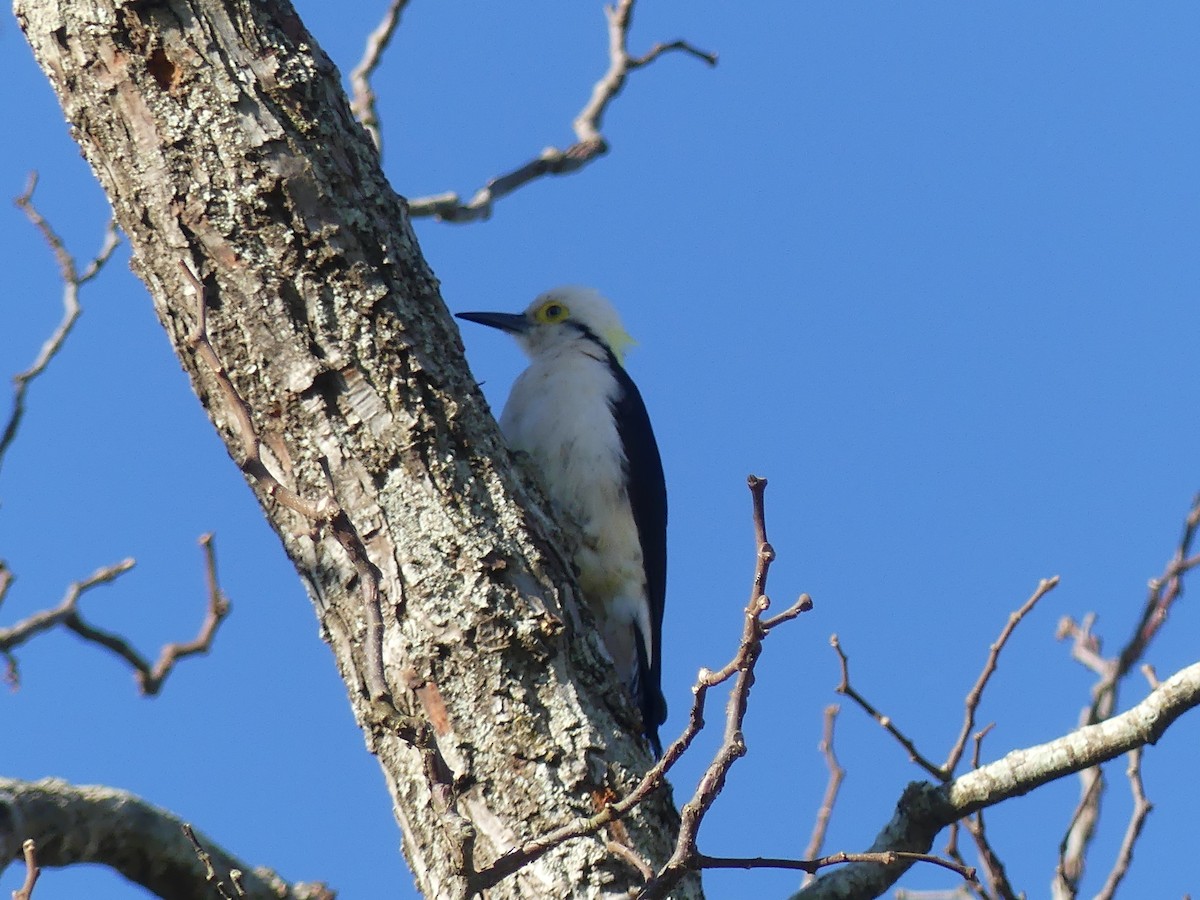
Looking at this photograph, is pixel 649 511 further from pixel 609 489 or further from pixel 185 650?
pixel 185 650

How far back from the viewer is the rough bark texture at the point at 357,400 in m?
A: 2.96

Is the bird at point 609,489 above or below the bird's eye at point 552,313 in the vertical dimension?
below

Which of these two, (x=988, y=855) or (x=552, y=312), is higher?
(x=552, y=312)

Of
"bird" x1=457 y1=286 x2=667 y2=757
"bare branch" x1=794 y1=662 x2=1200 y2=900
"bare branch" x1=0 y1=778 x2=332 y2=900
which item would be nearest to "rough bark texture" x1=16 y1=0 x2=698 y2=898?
"bare branch" x1=794 y1=662 x2=1200 y2=900

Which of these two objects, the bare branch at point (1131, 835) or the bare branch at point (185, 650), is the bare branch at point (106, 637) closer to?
the bare branch at point (185, 650)

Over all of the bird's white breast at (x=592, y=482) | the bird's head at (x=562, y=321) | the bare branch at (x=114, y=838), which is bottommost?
the bare branch at (x=114, y=838)

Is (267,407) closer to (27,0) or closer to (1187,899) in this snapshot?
(27,0)

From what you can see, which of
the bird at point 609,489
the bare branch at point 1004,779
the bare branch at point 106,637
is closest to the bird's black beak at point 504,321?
the bird at point 609,489

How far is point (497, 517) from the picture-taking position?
3.26 meters

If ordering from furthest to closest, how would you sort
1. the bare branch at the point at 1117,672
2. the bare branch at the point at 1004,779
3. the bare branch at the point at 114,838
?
the bare branch at the point at 1117,672 → the bare branch at the point at 114,838 → the bare branch at the point at 1004,779

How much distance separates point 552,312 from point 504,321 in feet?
0.83

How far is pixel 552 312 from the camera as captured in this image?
7105 millimetres

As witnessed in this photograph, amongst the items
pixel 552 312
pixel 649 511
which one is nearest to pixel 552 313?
pixel 552 312

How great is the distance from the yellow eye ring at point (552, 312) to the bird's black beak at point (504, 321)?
0.09m
